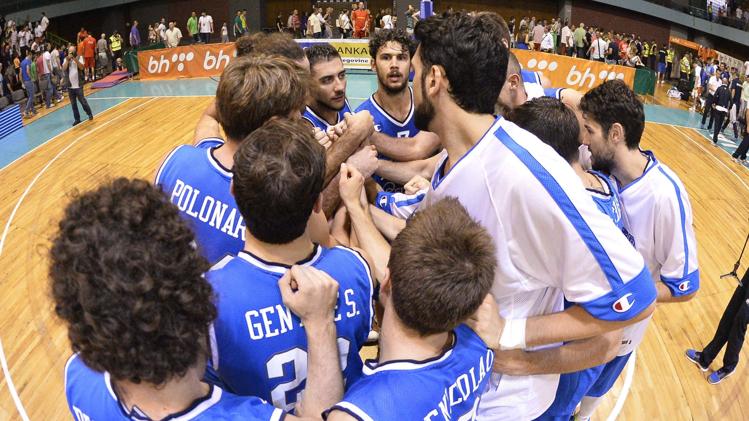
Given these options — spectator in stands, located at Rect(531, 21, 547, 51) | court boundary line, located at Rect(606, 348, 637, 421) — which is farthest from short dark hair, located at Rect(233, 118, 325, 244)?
spectator in stands, located at Rect(531, 21, 547, 51)

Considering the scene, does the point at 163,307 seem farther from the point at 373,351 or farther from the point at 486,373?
the point at 373,351

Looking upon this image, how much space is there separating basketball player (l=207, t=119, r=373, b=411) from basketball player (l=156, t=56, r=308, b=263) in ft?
1.66

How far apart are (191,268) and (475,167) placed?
1.16 meters

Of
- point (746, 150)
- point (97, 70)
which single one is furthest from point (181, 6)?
point (746, 150)

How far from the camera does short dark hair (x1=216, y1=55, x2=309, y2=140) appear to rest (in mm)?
2551

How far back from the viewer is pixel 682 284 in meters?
3.47

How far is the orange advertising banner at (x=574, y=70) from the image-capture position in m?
17.9

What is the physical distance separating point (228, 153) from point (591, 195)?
180cm

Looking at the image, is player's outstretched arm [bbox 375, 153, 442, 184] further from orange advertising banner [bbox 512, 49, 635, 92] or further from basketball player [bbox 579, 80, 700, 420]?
orange advertising banner [bbox 512, 49, 635, 92]

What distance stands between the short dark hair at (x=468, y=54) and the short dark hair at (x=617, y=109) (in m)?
1.45

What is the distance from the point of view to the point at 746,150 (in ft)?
45.5

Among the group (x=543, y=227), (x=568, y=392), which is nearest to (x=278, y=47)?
(x=543, y=227)

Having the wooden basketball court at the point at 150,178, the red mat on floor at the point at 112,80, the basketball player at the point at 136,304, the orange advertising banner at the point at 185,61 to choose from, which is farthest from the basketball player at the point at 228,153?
the red mat on floor at the point at 112,80

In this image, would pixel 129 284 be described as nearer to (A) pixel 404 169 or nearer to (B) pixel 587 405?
(A) pixel 404 169
